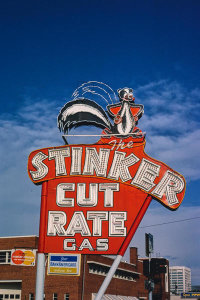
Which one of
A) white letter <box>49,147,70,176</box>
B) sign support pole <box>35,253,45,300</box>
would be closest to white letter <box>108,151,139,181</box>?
white letter <box>49,147,70,176</box>

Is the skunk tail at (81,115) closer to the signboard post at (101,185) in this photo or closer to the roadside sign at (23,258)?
the signboard post at (101,185)

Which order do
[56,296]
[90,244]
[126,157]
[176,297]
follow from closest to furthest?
[90,244]
[126,157]
[56,296]
[176,297]

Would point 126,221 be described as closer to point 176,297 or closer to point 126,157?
point 126,157

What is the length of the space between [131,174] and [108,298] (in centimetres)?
2891

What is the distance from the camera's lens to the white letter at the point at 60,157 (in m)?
19.0

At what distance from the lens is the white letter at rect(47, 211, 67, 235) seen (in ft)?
59.2

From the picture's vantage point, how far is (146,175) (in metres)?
18.3

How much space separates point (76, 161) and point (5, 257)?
26.2 meters

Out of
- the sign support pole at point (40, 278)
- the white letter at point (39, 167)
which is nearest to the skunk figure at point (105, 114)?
the white letter at point (39, 167)

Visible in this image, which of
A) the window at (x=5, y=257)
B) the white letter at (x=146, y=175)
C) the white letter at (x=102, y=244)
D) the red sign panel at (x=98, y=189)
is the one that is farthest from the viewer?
the window at (x=5, y=257)

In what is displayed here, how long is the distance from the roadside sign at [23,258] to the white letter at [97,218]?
1466 centimetres

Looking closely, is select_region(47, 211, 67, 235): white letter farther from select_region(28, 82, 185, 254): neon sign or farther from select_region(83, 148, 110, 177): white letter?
select_region(83, 148, 110, 177): white letter

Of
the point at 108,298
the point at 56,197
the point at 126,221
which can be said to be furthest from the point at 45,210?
the point at 108,298

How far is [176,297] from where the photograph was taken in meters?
90.2
